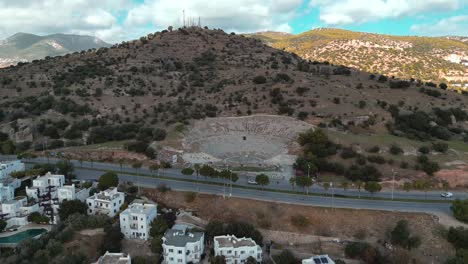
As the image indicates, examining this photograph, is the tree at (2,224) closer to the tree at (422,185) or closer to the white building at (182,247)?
the white building at (182,247)

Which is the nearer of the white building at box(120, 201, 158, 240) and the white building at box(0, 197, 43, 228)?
the white building at box(120, 201, 158, 240)

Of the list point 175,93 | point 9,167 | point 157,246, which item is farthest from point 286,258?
point 175,93

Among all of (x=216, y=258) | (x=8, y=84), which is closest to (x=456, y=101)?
(x=216, y=258)

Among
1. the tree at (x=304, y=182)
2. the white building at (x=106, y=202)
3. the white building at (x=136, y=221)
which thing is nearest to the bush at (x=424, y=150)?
the tree at (x=304, y=182)

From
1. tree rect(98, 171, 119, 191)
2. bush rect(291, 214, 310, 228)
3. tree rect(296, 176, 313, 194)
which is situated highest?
tree rect(296, 176, 313, 194)

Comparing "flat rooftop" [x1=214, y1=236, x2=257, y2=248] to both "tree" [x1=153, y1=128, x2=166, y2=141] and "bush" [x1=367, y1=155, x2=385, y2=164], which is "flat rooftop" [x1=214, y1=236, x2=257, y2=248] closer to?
"bush" [x1=367, y1=155, x2=385, y2=164]

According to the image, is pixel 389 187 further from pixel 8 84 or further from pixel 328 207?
pixel 8 84

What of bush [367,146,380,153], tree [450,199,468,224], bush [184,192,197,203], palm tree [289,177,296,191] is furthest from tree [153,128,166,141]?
tree [450,199,468,224]
